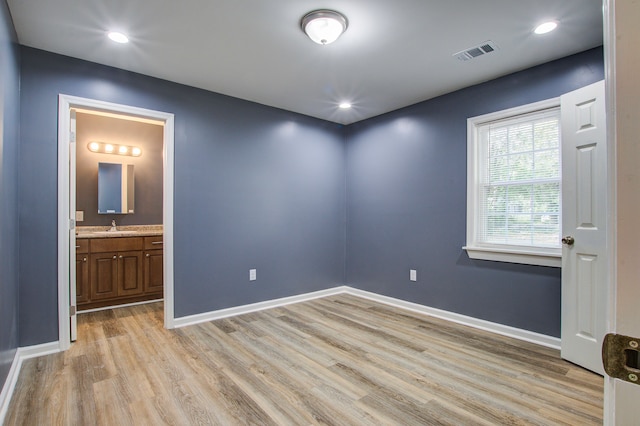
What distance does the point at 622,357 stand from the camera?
1.45 ft

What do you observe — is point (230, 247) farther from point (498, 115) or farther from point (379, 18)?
point (498, 115)

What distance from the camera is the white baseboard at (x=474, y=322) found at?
286 centimetres

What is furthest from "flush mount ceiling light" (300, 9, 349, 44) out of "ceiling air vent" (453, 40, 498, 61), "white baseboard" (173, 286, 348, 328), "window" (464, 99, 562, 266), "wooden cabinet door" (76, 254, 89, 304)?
"wooden cabinet door" (76, 254, 89, 304)

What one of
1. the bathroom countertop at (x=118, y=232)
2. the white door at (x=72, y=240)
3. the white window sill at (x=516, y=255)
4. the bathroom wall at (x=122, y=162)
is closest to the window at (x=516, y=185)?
the white window sill at (x=516, y=255)

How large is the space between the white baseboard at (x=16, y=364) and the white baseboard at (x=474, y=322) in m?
3.32

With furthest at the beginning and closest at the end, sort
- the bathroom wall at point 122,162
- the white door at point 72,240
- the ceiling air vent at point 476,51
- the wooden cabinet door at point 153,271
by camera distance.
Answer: the bathroom wall at point 122,162, the wooden cabinet door at point 153,271, the white door at point 72,240, the ceiling air vent at point 476,51

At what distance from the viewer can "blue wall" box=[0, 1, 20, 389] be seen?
6.45ft

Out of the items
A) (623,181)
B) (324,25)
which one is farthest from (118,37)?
(623,181)

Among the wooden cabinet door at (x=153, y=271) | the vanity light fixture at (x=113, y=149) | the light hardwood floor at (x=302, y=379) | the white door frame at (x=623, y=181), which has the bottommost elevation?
the light hardwood floor at (x=302, y=379)

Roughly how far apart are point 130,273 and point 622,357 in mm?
4535

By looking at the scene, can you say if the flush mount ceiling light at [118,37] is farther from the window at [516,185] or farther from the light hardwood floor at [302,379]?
the window at [516,185]

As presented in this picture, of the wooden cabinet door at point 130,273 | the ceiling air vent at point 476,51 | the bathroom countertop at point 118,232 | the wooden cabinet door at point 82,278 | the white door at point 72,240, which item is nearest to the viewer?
the ceiling air vent at point 476,51

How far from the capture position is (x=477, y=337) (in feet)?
9.95

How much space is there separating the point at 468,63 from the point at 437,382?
8.50ft
